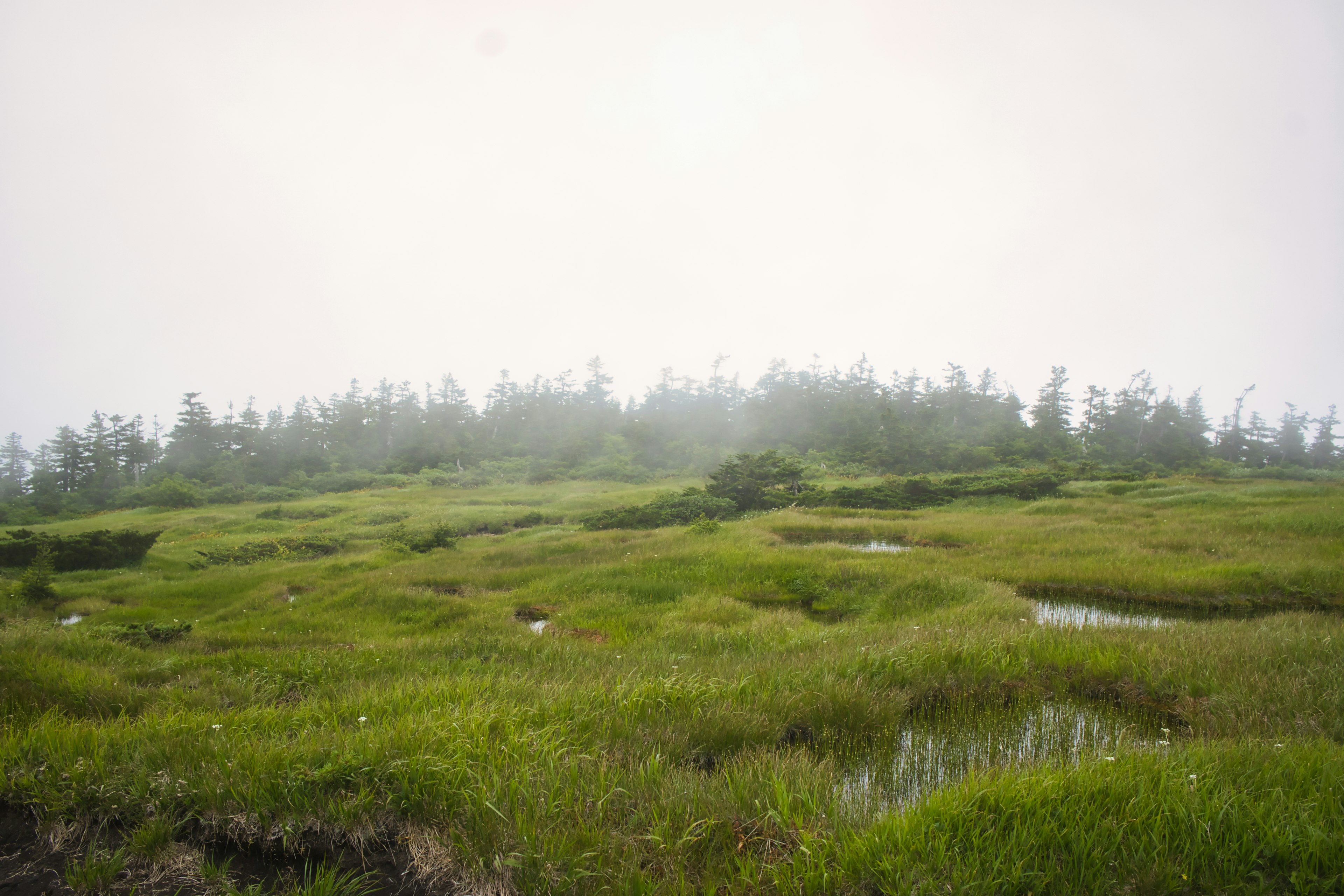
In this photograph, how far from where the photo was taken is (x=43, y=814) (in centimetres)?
299

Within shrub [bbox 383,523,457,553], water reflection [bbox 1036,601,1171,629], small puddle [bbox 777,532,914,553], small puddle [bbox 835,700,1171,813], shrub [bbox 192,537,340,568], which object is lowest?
shrub [bbox 192,537,340,568]

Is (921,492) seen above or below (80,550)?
above

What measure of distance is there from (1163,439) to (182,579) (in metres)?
83.6

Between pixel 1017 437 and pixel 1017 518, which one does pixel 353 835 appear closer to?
pixel 1017 518

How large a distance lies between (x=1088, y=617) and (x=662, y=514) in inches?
677

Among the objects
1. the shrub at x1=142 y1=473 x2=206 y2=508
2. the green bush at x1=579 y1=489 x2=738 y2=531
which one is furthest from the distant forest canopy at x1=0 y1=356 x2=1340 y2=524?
the green bush at x1=579 y1=489 x2=738 y2=531

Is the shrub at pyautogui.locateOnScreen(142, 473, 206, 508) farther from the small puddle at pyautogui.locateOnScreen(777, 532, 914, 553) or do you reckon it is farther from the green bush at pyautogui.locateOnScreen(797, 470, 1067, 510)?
the small puddle at pyautogui.locateOnScreen(777, 532, 914, 553)

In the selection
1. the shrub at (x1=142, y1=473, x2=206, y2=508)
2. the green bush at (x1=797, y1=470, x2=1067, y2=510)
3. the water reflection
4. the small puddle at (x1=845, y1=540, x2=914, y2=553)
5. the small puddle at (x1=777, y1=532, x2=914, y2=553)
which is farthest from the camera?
the shrub at (x1=142, y1=473, x2=206, y2=508)

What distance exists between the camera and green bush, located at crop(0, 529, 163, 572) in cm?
1798

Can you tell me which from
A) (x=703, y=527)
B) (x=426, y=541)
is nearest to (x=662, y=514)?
(x=703, y=527)

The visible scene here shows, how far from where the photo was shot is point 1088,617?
895cm

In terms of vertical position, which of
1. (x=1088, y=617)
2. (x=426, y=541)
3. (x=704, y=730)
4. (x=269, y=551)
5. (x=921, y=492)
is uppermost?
(x=704, y=730)

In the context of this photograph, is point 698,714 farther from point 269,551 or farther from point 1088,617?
point 269,551

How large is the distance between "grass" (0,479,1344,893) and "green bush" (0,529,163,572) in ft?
27.3
